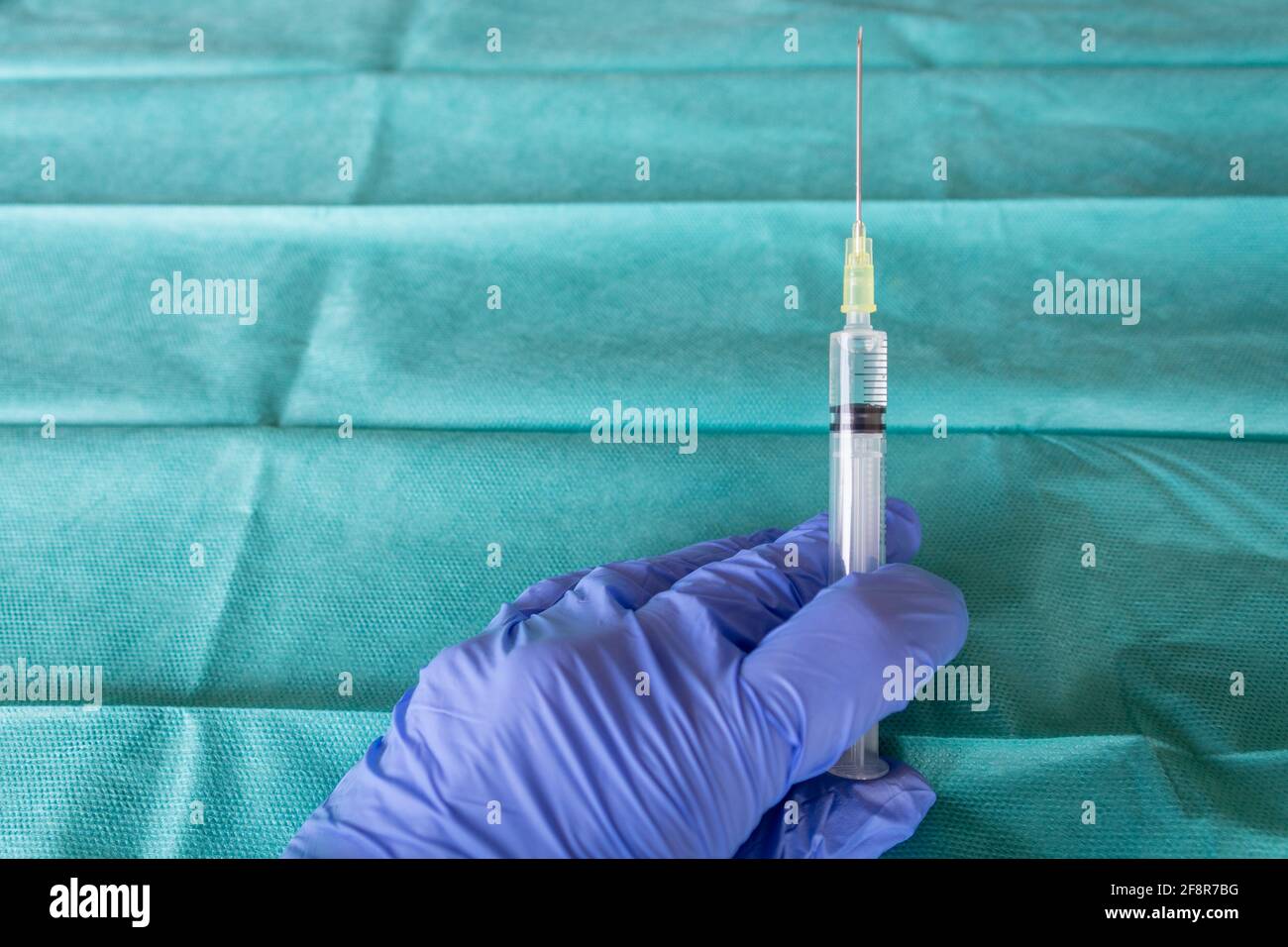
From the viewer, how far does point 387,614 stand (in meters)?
1.17

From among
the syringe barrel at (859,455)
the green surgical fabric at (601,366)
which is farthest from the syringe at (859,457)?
the green surgical fabric at (601,366)

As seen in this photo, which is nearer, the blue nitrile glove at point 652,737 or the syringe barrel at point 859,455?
the blue nitrile glove at point 652,737

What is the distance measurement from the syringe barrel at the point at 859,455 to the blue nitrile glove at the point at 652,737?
0.15 ft

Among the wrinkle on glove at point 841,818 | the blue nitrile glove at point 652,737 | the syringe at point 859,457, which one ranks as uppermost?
the syringe at point 859,457

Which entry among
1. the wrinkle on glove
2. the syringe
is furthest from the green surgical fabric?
the syringe

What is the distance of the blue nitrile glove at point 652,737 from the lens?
83 cm

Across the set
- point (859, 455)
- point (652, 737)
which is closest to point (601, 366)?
point (859, 455)

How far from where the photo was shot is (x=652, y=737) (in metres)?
0.84

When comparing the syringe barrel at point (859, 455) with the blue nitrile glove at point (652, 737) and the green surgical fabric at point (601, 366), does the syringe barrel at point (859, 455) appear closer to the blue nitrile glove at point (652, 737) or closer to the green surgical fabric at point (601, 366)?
the blue nitrile glove at point (652, 737)

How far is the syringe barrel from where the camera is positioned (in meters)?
0.98

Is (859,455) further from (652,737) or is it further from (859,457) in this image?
(652,737)
